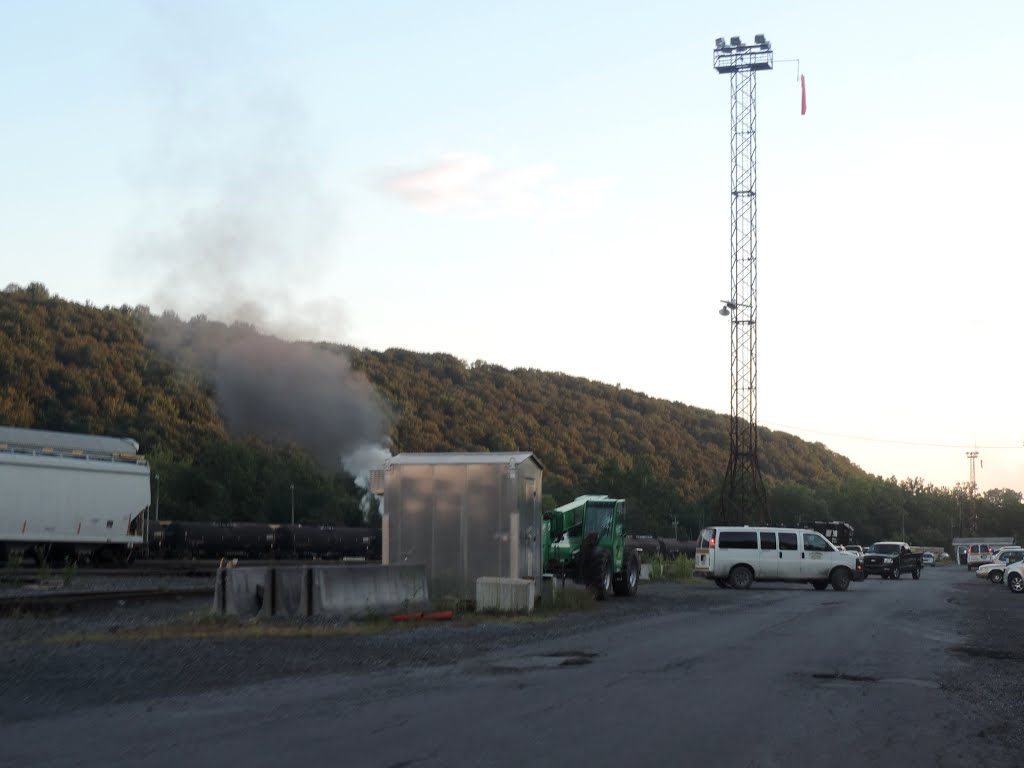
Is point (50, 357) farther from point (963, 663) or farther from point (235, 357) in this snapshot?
point (963, 663)

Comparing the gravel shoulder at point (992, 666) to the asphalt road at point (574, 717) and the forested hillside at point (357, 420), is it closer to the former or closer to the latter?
the asphalt road at point (574, 717)

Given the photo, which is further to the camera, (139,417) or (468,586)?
(139,417)

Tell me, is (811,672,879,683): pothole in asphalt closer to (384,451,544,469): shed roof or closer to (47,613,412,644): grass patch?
(47,613,412,644): grass patch

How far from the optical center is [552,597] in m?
26.9

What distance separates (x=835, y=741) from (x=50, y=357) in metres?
84.6

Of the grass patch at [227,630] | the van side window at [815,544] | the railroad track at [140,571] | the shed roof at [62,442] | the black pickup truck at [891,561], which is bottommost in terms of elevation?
the black pickup truck at [891,561]

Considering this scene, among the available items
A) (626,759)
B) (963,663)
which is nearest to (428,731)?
(626,759)

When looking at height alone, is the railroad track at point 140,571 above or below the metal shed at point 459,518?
below

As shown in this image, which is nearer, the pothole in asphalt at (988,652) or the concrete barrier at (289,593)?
the pothole in asphalt at (988,652)

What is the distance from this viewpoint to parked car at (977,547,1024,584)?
53.8 m

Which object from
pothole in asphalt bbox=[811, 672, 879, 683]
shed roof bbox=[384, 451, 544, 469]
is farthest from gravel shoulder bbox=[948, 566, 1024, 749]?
shed roof bbox=[384, 451, 544, 469]

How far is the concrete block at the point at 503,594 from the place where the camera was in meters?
23.7

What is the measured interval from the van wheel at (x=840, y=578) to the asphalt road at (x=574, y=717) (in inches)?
962

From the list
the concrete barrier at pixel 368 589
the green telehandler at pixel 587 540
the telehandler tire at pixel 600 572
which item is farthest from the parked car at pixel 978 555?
the concrete barrier at pixel 368 589
